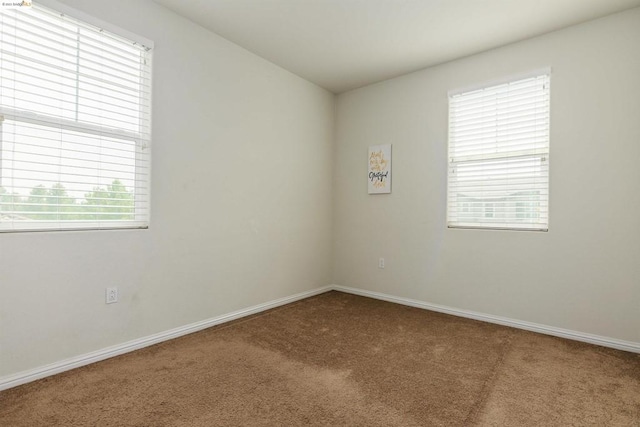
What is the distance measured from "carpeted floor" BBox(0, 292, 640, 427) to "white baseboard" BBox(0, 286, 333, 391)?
0.21ft

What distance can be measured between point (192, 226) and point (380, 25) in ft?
7.76

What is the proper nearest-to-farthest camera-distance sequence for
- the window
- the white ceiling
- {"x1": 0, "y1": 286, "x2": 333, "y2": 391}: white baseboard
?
1. {"x1": 0, "y1": 286, "x2": 333, "y2": 391}: white baseboard
2. the white ceiling
3. the window

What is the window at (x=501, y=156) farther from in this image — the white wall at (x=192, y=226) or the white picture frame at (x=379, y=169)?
the white wall at (x=192, y=226)

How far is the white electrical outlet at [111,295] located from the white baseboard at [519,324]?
273 cm

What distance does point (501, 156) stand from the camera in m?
3.16

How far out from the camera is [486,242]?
323 centimetres

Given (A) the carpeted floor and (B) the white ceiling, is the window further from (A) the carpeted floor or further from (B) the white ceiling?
(A) the carpeted floor

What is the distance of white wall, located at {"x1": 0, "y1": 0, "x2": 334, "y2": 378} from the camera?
6.73ft

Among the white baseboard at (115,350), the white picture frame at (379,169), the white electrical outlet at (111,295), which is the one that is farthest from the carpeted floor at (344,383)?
the white picture frame at (379,169)

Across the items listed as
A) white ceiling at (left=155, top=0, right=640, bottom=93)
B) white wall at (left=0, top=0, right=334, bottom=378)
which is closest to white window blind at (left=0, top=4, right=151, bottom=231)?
white wall at (left=0, top=0, right=334, bottom=378)

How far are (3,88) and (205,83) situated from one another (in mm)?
1364

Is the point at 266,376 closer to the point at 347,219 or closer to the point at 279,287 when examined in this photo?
the point at 279,287

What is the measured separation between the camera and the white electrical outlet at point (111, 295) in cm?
232

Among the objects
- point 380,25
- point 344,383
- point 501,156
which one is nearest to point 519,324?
point 501,156
